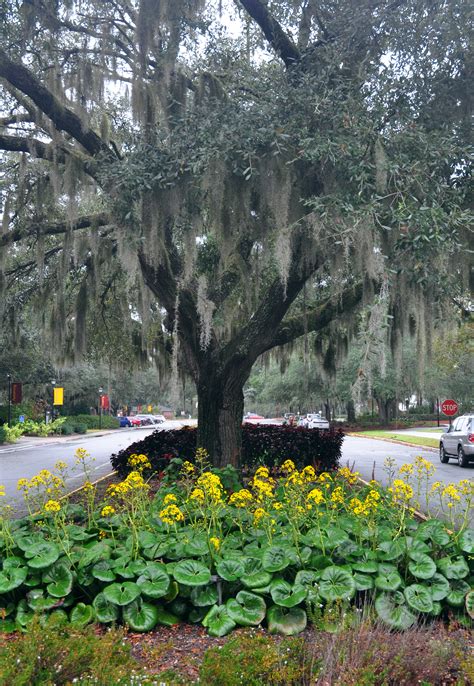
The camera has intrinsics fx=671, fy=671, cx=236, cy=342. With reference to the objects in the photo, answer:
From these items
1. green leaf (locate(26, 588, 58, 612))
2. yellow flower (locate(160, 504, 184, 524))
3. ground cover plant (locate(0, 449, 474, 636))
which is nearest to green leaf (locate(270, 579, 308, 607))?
ground cover plant (locate(0, 449, 474, 636))

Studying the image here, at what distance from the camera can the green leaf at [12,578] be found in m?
3.97

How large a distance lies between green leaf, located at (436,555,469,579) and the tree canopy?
2.15 meters

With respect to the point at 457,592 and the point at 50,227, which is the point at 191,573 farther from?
the point at 50,227

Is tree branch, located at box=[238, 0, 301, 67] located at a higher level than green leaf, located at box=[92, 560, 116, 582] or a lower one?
higher

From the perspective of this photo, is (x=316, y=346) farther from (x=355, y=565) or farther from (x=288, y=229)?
(x=355, y=565)

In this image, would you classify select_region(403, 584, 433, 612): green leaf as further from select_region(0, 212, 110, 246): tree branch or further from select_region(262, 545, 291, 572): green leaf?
select_region(0, 212, 110, 246): tree branch

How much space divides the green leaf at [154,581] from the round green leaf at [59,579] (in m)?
0.43

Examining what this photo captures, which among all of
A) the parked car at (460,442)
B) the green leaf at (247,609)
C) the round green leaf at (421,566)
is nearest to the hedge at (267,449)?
the parked car at (460,442)

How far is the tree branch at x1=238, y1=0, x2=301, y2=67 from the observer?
8070mm

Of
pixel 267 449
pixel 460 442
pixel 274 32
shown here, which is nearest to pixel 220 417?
pixel 267 449

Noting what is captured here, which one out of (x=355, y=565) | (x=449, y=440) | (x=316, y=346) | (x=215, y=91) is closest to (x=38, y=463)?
(x=316, y=346)

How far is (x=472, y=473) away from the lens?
14.6m

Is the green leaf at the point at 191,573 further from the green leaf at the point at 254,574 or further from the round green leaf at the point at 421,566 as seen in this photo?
the round green leaf at the point at 421,566

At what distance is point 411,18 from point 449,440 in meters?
12.0
